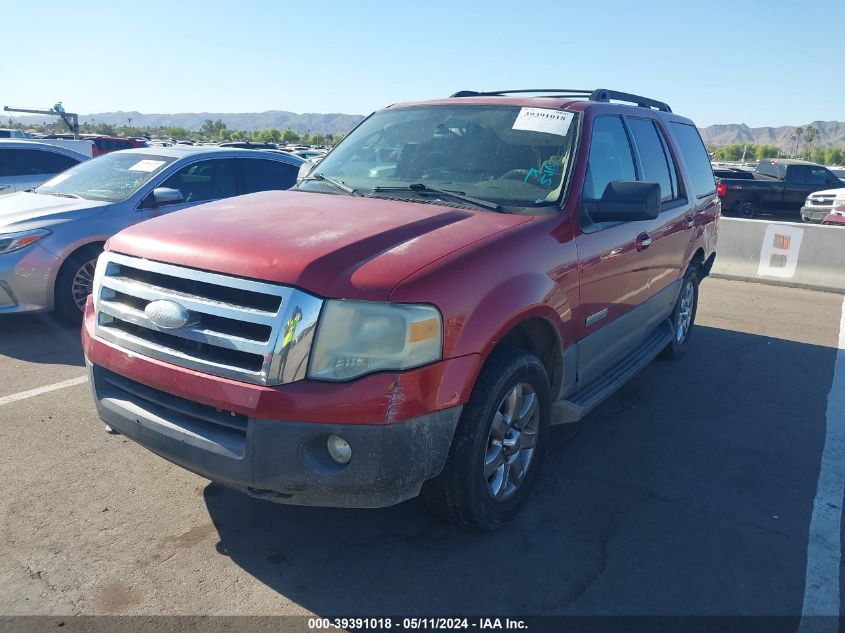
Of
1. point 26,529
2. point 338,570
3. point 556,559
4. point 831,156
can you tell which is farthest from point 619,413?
point 831,156

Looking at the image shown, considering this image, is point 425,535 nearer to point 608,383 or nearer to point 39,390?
point 608,383

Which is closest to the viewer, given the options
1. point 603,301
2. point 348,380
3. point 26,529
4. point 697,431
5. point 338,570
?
point 348,380

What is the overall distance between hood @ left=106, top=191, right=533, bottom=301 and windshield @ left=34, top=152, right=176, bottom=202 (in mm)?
3619

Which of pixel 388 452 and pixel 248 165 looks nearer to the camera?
pixel 388 452

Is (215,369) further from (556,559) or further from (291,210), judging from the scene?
(556,559)

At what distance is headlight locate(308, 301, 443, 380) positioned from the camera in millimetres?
2588

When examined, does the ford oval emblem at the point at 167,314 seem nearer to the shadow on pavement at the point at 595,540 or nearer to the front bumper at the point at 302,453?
the front bumper at the point at 302,453

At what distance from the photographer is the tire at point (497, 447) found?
116 inches

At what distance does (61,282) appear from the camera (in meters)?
6.11

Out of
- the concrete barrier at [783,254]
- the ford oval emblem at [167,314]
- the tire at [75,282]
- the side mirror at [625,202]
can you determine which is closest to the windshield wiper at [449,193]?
the side mirror at [625,202]

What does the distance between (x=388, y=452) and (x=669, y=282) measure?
3.50 metres

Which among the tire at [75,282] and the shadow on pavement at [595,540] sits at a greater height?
the tire at [75,282]

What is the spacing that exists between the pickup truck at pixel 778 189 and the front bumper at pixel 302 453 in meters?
18.6

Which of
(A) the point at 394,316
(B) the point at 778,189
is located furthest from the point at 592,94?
(B) the point at 778,189
